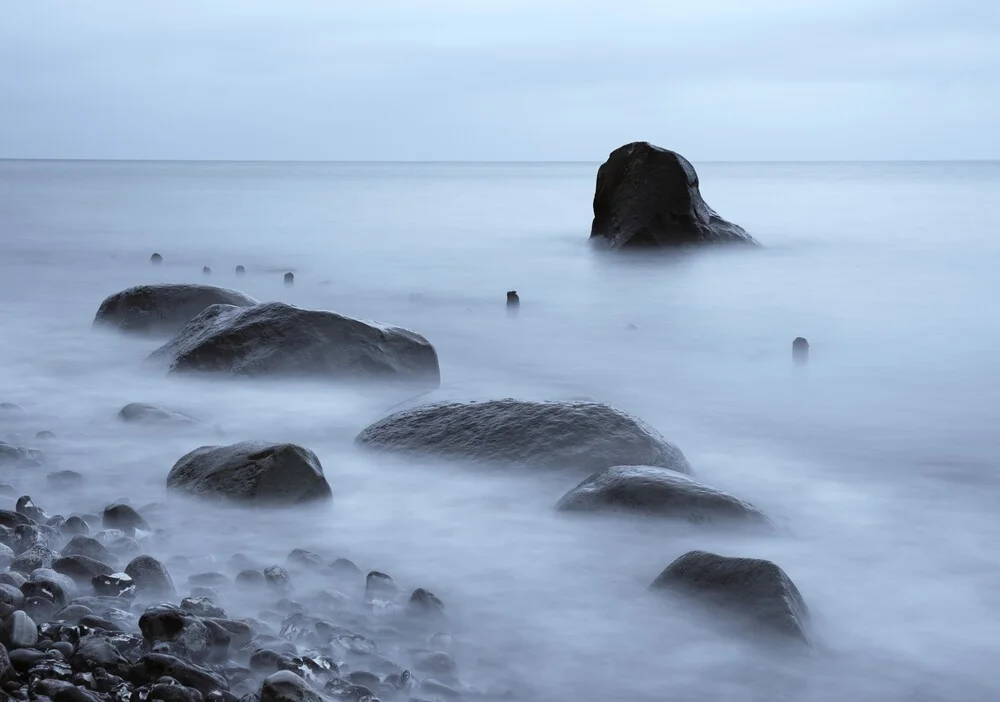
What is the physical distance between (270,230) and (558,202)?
63.5ft

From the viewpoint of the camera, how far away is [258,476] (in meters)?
5.03

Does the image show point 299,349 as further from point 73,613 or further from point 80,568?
point 73,613

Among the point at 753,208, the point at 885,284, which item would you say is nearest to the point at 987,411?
the point at 885,284

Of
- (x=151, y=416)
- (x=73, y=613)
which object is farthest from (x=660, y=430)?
(x=73, y=613)

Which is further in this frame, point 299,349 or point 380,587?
point 299,349

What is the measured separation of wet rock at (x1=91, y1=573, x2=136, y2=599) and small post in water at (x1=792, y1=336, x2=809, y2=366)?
7422 millimetres

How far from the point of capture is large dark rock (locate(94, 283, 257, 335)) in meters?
9.54

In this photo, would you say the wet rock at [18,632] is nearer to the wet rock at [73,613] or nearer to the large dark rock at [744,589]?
the wet rock at [73,613]

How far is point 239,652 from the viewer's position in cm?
351

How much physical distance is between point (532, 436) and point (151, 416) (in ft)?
8.24

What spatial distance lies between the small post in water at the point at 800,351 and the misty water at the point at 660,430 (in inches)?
6.6

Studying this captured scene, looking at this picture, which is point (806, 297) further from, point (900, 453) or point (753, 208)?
point (753, 208)

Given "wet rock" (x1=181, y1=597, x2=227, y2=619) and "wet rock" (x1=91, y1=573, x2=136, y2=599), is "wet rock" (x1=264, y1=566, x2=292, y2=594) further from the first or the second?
"wet rock" (x1=91, y1=573, x2=136, y2=599)

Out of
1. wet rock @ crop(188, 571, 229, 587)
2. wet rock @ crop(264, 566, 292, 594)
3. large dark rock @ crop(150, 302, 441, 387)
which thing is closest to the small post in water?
large dark rock @ crop(150, 302, 441, 387)
